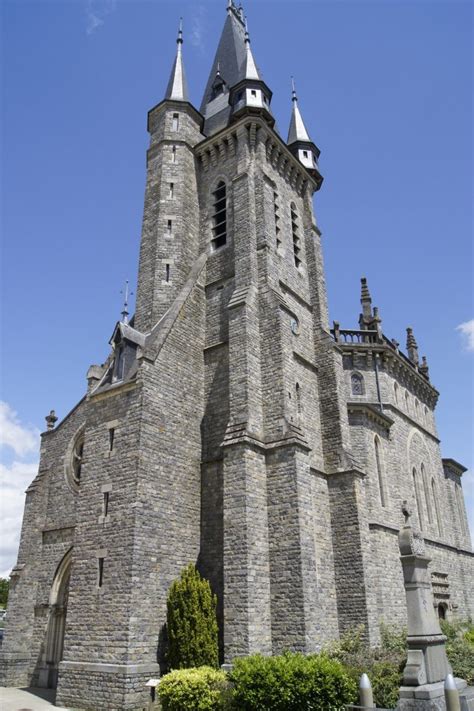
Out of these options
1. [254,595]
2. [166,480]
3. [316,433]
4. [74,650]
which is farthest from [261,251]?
[74,650]

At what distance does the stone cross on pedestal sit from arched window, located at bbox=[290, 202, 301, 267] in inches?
578

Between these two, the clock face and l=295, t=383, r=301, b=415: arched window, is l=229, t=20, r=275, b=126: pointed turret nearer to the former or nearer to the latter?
the clock face

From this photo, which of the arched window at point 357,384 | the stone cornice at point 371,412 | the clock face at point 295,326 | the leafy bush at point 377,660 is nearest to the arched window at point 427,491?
the stone cornice at point 371,412

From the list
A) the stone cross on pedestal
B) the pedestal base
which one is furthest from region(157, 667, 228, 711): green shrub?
the stone cross on pedestal

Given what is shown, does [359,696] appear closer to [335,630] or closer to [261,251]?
[335,630]

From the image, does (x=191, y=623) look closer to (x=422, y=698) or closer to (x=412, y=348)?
(x=422, y=698)

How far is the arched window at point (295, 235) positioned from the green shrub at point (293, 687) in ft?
54.7

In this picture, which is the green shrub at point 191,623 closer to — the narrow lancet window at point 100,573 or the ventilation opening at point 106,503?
the narrow lancet window at point 100,573

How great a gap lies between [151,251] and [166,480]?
34.4 ft

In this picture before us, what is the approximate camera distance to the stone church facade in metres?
14.9

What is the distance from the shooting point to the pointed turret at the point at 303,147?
28.2 m

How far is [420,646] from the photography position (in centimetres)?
1075

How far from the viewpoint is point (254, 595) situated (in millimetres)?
14781

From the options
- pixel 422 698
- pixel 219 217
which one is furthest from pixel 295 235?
pixel 422 698
